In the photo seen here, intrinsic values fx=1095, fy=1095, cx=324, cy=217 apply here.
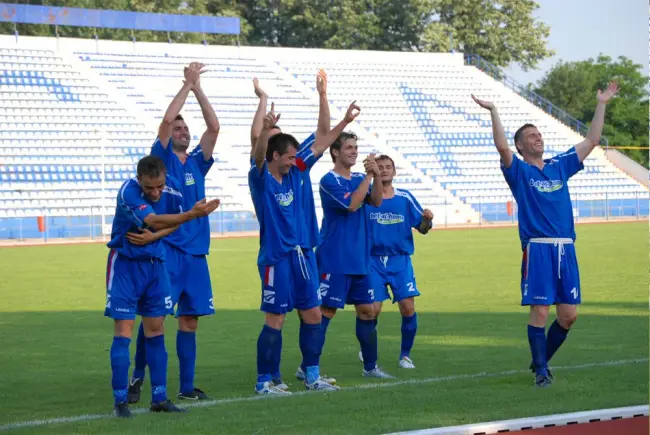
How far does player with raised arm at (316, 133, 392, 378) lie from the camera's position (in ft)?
29.9

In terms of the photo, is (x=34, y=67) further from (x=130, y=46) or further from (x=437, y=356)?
(x=437, y=356)

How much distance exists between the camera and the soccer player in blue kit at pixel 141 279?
7.36m

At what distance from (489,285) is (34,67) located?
28.9m

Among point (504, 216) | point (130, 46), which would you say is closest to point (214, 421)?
point (504, 216)

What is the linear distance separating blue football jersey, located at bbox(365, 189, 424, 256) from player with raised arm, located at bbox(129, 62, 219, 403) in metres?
1.94

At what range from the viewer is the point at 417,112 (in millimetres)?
48875

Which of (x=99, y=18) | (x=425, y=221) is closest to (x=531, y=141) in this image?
(x=425, y=221)

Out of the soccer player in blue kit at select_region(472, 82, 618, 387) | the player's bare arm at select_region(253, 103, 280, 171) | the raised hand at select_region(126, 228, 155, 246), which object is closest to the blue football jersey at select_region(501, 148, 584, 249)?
the soccer player in blue kit at select_region(472, 82, 618, 387)

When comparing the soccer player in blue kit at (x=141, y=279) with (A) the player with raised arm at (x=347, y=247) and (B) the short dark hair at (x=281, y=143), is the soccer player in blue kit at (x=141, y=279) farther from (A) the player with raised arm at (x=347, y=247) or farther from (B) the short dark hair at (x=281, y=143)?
(A) the player with raised arm at (x=347, y=247)

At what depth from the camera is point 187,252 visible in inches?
333

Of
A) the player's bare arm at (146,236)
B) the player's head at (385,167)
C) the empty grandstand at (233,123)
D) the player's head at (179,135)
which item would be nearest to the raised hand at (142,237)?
the player's bare arm at (146,236)

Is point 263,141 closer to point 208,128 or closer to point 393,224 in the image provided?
point 208,128

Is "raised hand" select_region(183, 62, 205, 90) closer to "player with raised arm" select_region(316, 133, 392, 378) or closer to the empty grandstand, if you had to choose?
"player with raised arm" select_region(316, 133, 392, 378)

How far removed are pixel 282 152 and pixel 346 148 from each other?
90cm
